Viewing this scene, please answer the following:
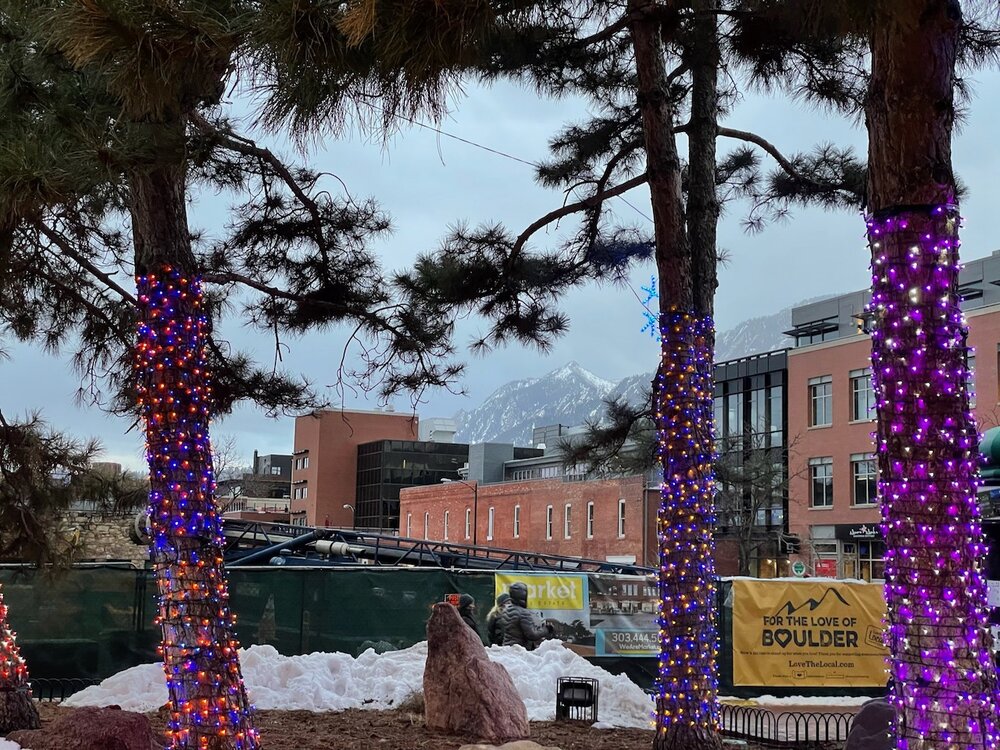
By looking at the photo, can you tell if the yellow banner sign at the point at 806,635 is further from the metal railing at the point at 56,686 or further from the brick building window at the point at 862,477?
the brick building window at the point at 862,477

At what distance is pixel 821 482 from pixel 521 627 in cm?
3564

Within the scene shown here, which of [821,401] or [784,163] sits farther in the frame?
[821,401]

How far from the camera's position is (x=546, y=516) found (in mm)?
61219

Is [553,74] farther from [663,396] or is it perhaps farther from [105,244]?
[105,244]

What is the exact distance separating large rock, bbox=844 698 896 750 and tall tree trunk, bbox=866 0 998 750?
3.78m

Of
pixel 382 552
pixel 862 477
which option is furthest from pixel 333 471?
pixel 382 552

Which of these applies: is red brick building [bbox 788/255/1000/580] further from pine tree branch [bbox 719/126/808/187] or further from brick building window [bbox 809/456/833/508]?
pine tree branch [bbox 719/126/808/187]

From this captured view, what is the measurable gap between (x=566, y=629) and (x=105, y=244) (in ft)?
30.7

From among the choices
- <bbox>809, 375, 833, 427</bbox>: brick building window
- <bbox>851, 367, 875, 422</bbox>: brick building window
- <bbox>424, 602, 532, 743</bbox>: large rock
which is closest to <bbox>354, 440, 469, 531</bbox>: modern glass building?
<bbox>809, 375, 833, 427</bbox>: brick building window

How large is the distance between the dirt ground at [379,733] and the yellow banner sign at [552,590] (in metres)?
4.88

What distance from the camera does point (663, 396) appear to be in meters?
9.93

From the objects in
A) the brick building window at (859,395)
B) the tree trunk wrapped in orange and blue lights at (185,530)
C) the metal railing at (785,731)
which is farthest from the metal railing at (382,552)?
the brick building window at (859,395)

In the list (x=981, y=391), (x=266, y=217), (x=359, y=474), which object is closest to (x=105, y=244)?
(x=266, y=217)

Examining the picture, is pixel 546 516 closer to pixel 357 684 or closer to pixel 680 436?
pixel 357 684
